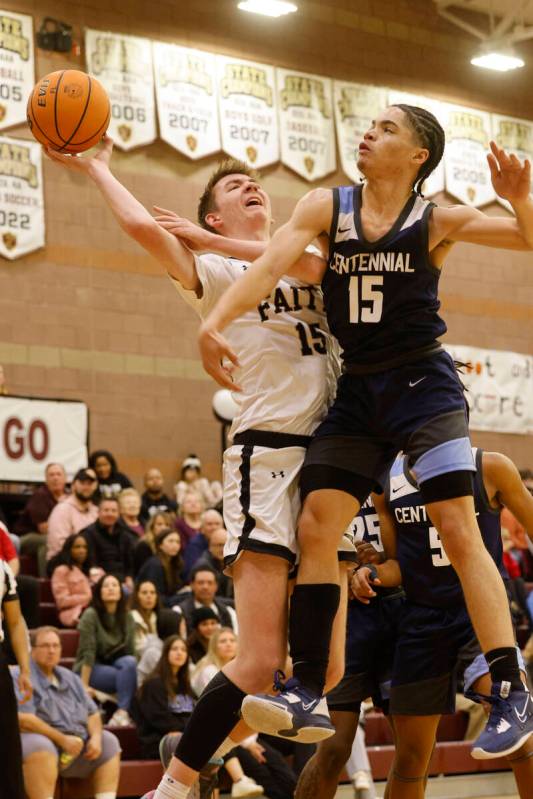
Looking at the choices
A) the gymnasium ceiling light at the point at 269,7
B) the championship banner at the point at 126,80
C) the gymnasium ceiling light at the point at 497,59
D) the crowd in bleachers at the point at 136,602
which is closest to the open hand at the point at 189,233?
the crowd in bleachers at the point at 136,602

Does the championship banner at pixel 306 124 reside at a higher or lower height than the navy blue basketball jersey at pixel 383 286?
higher

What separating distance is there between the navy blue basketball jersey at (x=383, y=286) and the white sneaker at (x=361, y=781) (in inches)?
220

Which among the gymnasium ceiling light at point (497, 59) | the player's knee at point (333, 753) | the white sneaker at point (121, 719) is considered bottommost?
the white sneaker at point (121, 719)

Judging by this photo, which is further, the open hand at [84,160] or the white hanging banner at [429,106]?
the white hanging banner at [429,106]

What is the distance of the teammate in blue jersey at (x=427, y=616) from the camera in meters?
5.38

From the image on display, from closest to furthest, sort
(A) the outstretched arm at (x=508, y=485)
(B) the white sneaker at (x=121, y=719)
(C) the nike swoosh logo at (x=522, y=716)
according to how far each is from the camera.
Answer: (C) the nike swoosh logo at (x=522, y=716), (A) the outstretched arm at (x=508, y=485), (B) the white sneaker at (x=121, y=719)

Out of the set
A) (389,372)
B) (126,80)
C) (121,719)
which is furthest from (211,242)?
(126,80)

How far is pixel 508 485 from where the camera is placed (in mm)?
5352

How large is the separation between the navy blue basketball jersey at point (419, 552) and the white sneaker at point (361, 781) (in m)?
4.00

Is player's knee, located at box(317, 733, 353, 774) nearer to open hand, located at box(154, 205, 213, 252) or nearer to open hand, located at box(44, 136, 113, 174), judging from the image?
open hand, located at box(154, 205, 213, 252)

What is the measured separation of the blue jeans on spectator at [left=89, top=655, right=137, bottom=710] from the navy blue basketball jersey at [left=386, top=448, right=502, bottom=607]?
14.8ft

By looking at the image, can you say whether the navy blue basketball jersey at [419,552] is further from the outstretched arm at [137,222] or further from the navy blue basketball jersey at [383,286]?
the outstretched arm at [137,222]

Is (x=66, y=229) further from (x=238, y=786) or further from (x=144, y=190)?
(x=238, y=786)

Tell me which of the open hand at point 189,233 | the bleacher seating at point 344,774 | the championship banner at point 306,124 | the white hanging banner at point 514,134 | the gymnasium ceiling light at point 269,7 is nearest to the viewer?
the open hand at point 189,233
